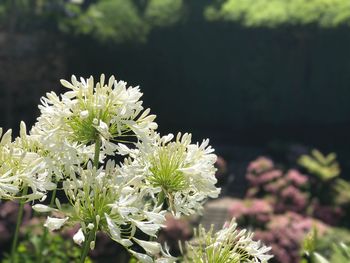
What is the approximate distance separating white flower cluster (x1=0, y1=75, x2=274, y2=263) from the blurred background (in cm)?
1125

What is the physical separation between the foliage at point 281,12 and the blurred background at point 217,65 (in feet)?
0.07

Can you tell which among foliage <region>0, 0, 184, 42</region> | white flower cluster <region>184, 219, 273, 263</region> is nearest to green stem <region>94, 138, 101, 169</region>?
white flower cluster <region>184, 219, 273, 263</region>

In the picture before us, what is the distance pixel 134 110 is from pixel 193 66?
52.1 ft

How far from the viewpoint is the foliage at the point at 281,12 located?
49.1 feet

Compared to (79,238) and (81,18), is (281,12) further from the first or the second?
(79,238)

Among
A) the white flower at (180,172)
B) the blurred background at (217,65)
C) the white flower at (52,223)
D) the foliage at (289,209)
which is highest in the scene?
the blurred background at (217,65)

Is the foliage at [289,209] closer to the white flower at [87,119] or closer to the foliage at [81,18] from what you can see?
the foliage at [81,18]

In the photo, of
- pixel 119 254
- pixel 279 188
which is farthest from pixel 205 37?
pixel 119 254

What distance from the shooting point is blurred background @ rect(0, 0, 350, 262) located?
1498 centimetres

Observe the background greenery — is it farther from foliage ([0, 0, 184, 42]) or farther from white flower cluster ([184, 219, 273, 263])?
white flower cluster ([184, 219, 273, 263])

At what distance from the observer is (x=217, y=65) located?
17.3 meters

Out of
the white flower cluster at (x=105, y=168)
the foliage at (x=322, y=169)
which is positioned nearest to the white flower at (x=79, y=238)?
the white flower cluster at (x=105, y=168)

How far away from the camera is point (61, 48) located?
15461mm

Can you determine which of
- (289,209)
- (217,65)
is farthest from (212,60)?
(289,209)
